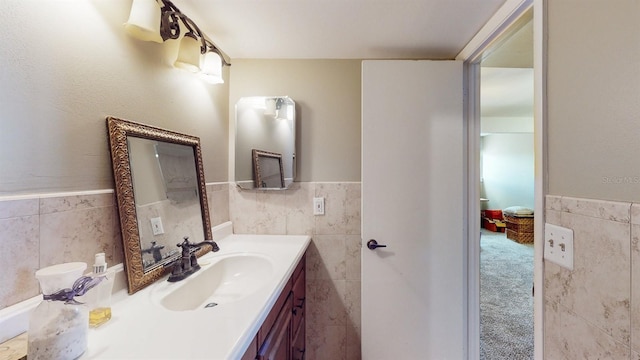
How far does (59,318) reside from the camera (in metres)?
0.51

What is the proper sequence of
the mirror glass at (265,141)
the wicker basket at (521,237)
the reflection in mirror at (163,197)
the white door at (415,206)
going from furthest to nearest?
the wicker basket at (521,237) < the mirror glass at (265,141) < the white door at (415,206) < the reflection in mirror at (163,197)

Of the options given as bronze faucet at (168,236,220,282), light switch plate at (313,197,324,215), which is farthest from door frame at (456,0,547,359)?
bronze faucet at (168,236,220,282)

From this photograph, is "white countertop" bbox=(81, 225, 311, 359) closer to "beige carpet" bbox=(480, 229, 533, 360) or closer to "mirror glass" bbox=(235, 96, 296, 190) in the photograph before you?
"mirror glass" bbox=(235, 96, 296, 190)

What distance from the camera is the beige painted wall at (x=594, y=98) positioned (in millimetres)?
565

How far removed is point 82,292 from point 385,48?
5.80 ft

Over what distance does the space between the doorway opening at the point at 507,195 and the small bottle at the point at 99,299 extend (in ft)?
6.23

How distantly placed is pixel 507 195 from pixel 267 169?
5.61 metres

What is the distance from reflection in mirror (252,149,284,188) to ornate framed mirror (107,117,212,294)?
0.41m

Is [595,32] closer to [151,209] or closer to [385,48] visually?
[385,48]

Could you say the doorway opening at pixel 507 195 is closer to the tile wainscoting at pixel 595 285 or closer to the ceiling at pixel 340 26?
the ceiling at pixel 340 26

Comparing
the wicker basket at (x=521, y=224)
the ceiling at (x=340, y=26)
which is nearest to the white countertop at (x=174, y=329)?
the ceiling at (x=340, y=26)

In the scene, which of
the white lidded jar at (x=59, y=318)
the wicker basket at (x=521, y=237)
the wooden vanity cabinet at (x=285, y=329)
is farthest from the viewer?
the wicker basket at (x=521, y=237)

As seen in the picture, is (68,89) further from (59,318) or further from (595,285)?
(595,285)

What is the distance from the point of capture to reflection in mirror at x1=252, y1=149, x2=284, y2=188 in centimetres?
160
